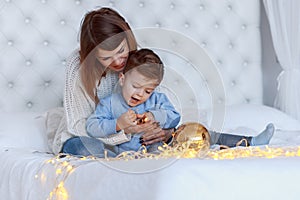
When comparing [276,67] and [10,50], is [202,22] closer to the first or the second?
[276,67]

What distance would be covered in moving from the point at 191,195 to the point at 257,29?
2.28 metres

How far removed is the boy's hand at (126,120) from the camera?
1775 mm

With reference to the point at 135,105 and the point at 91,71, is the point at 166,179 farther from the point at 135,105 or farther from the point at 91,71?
the point at 91,71

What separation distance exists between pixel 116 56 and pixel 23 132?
1.87 ft

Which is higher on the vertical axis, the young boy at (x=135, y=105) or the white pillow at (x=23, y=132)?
the young boy at (x=135, y=105)

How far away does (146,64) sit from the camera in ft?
5.85

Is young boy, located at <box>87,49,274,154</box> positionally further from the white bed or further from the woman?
the white bed

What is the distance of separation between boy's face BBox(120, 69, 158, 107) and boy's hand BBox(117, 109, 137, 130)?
0.06m

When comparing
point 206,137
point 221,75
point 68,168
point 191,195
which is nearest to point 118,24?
point 206,137

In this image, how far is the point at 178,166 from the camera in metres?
1.17

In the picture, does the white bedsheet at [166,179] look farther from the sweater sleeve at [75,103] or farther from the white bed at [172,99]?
the sweater sleeve at [75,103]

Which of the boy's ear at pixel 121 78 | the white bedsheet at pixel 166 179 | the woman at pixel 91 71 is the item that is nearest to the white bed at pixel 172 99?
the white bedsheet at pixel 166 179

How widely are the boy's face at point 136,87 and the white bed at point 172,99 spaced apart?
0.94 ft

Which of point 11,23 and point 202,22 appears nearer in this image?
point 11,23
